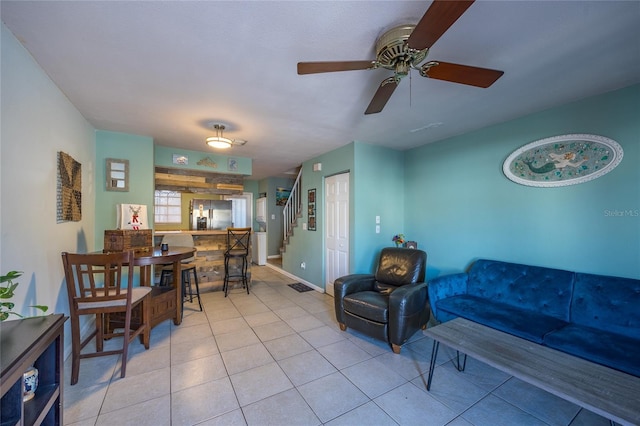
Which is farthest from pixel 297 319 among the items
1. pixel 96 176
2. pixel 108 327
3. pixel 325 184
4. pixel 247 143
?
pixel 96 176

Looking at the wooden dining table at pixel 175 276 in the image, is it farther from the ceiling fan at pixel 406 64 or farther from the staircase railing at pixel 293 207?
the staircase railing at pixel 293 207

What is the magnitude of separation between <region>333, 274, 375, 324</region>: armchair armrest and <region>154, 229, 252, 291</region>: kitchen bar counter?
8.40ft

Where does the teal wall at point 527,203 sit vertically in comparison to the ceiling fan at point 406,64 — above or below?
below

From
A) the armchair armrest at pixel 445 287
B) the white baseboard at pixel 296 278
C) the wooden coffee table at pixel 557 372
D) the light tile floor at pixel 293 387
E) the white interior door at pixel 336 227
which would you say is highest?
the white interior door at pixel 336 227

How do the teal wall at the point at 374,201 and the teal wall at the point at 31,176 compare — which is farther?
the teal wall at the point at 374,201

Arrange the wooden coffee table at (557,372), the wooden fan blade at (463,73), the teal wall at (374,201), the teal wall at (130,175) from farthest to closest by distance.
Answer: the teal wall at (374,201)
the teal wall at (130,175)
the wooden fan blade at (463,73)
the wooden coffee table at (557,372)

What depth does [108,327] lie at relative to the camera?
2752 mm

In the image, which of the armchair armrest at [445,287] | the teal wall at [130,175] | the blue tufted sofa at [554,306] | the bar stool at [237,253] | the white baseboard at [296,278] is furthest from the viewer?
the white baseboard at [296,278]

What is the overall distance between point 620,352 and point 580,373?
2.10 ft

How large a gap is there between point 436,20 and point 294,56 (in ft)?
3.33

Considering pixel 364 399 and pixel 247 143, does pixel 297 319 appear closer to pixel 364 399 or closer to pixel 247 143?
pixel 364 399

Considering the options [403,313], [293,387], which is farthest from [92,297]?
[403,313]

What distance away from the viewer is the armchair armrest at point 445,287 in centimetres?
283

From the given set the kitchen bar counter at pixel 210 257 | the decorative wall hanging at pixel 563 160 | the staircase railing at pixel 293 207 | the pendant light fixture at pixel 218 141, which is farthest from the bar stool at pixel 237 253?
the decorative wall hanging at pixel 563 160
